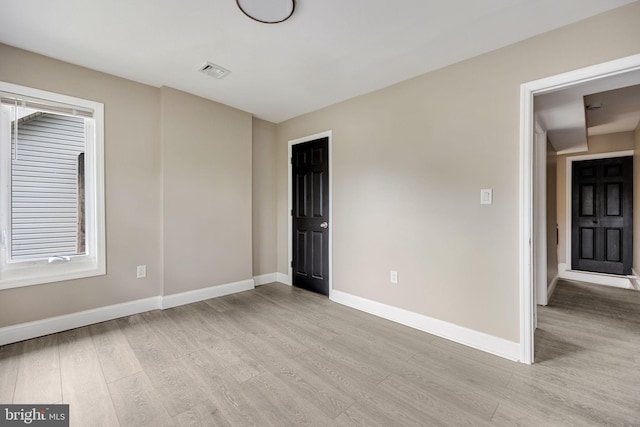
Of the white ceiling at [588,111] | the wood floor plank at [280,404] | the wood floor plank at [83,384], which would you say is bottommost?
the wood floor plank at [280,404]

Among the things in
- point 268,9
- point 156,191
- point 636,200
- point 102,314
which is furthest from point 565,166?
point 102,314

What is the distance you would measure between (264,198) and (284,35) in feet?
8.33

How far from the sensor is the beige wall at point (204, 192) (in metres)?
3.22

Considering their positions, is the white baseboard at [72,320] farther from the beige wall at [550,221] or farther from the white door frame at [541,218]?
the beige wall at [550,221]

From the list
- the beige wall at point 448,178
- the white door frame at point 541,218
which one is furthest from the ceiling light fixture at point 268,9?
the white door frame at point 541,218

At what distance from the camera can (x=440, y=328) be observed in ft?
8.48

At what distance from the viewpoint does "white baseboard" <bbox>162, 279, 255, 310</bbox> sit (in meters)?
3.23

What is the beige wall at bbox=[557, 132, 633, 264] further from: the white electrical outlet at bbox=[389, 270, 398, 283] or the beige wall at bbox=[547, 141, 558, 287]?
the white electrical outlet at bbox=[389, 270, 398, 283]

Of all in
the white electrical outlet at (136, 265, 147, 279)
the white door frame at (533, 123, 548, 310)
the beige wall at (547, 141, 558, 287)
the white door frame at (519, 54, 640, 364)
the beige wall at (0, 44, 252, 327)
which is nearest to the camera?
the white door frame at (519, 54, 640, 364)

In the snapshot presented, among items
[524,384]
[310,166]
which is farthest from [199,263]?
[524,384]

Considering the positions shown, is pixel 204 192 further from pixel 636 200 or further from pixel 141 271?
pixel 636 200

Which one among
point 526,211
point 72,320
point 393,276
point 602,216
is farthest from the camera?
point 602,216

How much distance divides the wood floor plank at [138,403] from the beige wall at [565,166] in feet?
20.8

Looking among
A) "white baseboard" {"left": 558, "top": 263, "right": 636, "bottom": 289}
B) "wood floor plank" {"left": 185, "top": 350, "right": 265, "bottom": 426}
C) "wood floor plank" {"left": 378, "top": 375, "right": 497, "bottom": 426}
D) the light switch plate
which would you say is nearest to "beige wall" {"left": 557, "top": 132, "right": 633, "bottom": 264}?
"white baseboard" {"left": 558, "top": 263, "right": 636, "bottom": 289}
